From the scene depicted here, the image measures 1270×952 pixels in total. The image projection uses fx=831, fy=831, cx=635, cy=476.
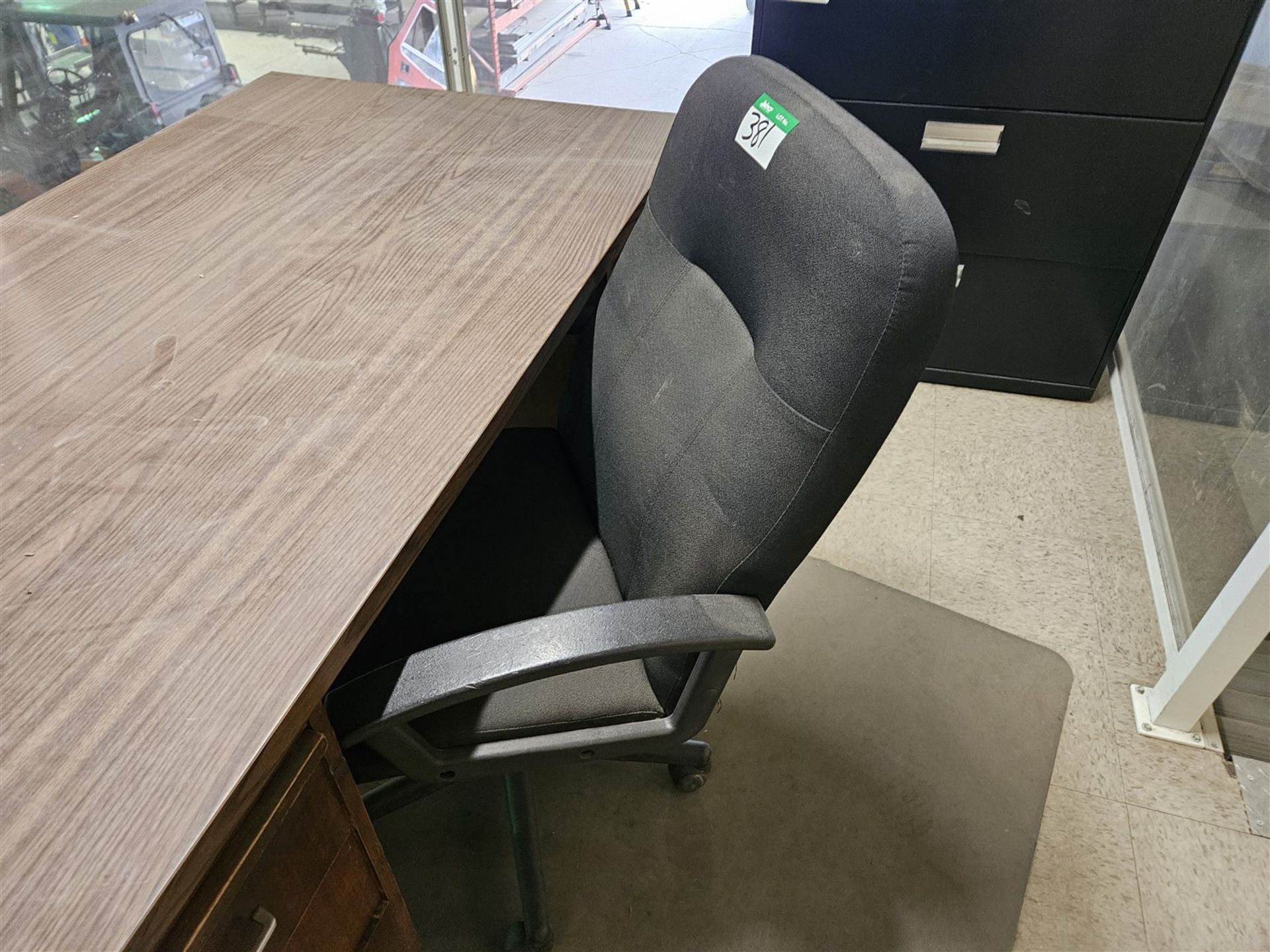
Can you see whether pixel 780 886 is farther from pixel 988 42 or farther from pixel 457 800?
pixel 988 42

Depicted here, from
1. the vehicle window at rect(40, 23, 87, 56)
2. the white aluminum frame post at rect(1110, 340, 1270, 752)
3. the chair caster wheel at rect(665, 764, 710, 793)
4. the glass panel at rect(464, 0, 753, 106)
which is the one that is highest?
the vehicle window at rect(40, 23, 87, 56)

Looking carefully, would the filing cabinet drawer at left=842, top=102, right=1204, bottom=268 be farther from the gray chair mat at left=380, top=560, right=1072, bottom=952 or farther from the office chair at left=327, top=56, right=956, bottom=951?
the office chair at left=327, top=56, right=956, bottom=951

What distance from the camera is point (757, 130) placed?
743 millimetres

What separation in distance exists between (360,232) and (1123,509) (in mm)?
1555

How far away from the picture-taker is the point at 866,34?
5.01 ft

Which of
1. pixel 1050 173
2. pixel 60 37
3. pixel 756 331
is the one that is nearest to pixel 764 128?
pixel 756 331

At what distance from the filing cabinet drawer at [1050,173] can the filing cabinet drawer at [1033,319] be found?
0.04 meters

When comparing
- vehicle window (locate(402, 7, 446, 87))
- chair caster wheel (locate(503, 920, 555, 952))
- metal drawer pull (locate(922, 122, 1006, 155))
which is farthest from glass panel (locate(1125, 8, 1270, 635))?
vehicle window (locate(402, 7, 446, 87))

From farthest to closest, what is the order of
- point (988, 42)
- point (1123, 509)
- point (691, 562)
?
point (1123, 509), point (988, 42), point (691, 562)

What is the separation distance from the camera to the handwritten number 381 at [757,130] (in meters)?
0.73

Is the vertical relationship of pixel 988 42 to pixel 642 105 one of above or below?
above

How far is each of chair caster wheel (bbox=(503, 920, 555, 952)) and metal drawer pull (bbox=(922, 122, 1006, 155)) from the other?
153cm

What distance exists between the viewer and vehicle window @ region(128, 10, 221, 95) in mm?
1818

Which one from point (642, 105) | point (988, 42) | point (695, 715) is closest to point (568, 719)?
point (695, 715)
